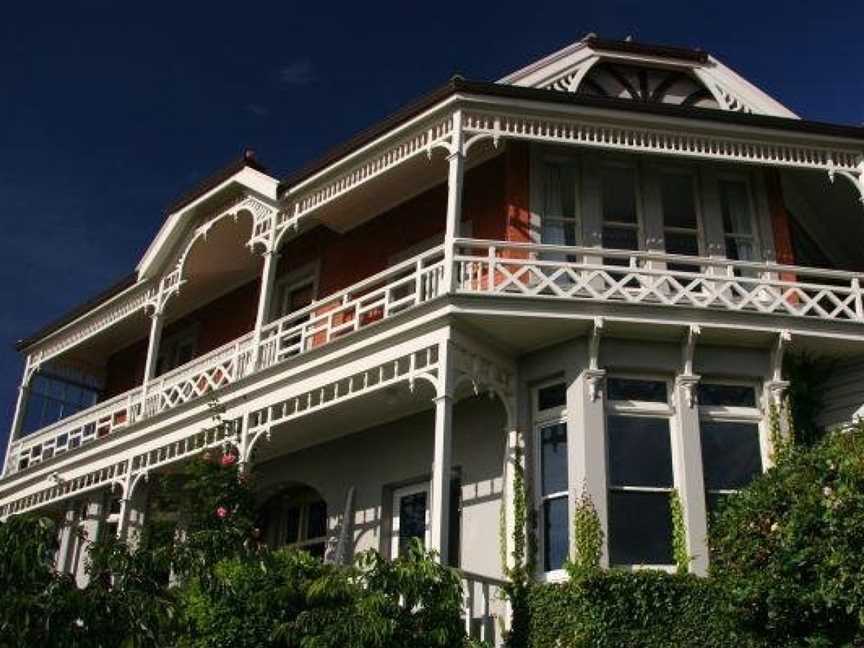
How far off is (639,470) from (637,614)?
2.22 meters

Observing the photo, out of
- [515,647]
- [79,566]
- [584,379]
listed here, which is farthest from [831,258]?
[79,566]

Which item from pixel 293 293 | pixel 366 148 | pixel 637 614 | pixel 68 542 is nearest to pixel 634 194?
pixel 366 148

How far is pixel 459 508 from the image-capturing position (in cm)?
1533

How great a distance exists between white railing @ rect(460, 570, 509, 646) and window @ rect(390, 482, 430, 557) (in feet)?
6.77

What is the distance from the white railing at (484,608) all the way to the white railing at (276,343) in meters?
3.84

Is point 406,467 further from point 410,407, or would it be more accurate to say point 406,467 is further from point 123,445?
point 123,445

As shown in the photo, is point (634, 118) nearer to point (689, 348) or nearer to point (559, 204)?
point (559, 204)

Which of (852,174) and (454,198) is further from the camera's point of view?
(852,174)

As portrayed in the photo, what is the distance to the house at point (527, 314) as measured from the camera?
46.3 feet

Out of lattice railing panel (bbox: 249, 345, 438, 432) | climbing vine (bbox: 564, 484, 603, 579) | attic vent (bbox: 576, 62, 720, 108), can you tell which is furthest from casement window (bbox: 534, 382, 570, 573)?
attic vent (bbox: 576, 62, 720, 108)

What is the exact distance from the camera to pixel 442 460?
42.4ft

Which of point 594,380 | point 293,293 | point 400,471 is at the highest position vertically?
point 293,293

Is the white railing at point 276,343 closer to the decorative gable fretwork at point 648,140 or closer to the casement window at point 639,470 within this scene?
the decorative gable fretwork at point 648,140

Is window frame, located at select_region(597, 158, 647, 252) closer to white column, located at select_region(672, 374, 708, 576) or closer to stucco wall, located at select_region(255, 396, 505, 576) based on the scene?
white column, located at select_region(672, 374, 708, 576)
